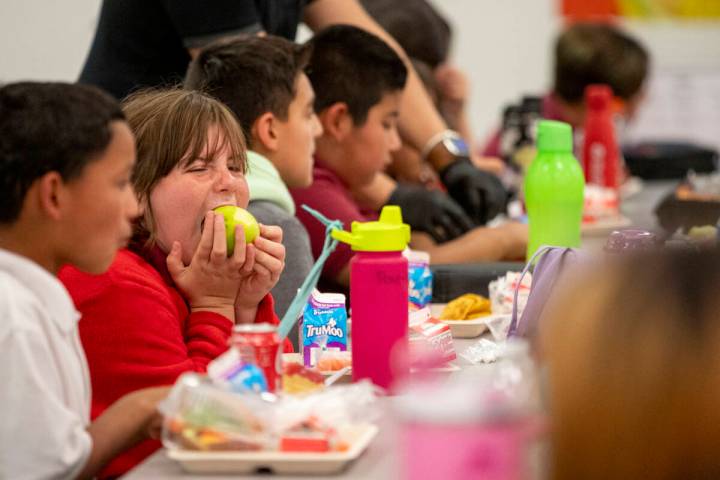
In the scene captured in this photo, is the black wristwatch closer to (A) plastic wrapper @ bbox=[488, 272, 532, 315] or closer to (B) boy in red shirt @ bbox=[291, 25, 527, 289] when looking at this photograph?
(B) boy in red shirt @ bbox=[291, 25, 527, 289]

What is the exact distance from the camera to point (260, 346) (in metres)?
1.27

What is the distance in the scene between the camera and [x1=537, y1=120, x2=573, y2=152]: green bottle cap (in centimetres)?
221

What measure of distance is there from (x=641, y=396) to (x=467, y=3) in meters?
4.94

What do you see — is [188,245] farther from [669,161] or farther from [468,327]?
[669,161]

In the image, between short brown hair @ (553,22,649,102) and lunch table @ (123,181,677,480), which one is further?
short brown hair @ (553,22,649,102)

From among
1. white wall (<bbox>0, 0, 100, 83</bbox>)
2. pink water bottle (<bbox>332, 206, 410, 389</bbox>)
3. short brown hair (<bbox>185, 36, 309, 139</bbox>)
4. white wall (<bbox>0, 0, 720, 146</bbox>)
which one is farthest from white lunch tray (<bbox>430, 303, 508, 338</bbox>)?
white wall (<bbox>0, 0, 720, 146</bbox>)

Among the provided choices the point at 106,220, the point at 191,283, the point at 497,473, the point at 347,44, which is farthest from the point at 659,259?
the point at 347,44

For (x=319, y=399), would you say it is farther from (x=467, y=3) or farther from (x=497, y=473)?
(x=467, y=3)

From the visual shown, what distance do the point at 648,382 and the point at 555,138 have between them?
1334 mm

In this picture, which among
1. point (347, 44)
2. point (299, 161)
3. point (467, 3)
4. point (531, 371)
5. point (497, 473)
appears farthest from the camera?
point (467, 3)

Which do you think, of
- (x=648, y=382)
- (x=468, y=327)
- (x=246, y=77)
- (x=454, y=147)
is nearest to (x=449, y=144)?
(x=454, y=147)

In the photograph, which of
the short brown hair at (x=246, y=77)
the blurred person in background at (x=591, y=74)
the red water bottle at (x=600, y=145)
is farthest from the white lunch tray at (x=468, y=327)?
the blurred person in background at (x=591, y=74)

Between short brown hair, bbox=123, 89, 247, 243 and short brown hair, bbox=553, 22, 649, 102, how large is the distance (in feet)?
9.62

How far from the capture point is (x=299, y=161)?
2.21 metres
